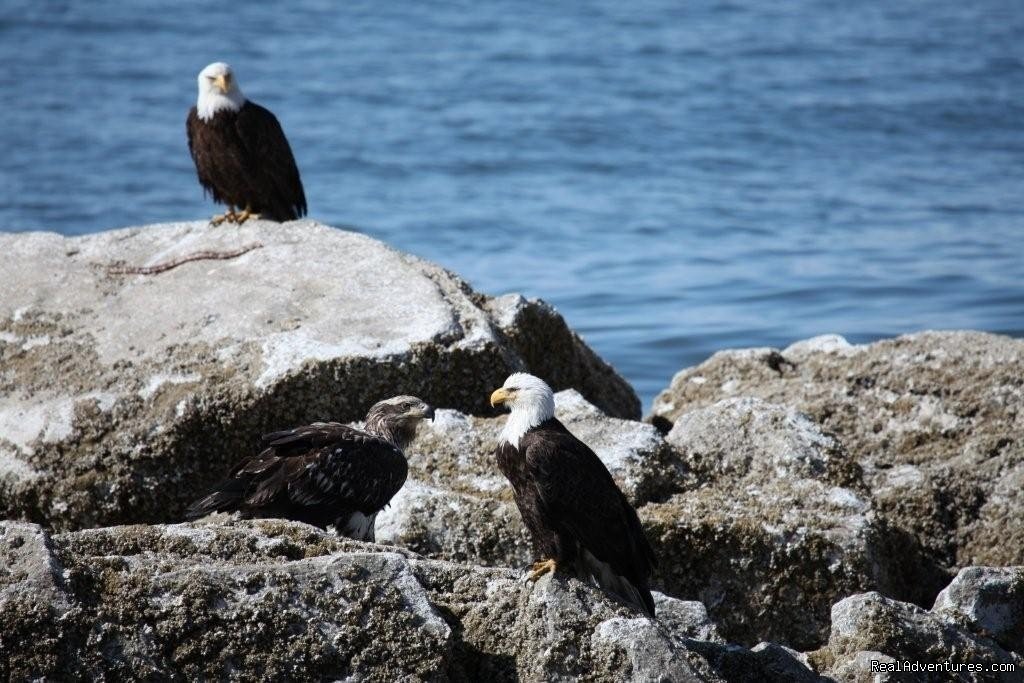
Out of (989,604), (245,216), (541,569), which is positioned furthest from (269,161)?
(989,604)

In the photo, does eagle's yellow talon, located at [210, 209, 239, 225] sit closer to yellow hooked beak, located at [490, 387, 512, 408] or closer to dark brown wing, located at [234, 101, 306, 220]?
dark brown wing, located at [234, 101, 306, 220]

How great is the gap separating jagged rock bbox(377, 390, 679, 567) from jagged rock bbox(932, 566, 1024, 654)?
3.89 ft

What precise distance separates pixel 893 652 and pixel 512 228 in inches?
524

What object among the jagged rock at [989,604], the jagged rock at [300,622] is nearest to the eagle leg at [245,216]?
the jagged rock at [300,622]

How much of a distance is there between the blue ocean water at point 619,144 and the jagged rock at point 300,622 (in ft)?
25.8

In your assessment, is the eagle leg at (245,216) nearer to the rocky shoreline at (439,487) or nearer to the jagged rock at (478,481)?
the rocky shoreline at (439,487)

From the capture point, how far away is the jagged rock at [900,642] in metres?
4.42

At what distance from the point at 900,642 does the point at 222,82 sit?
587 centimetres

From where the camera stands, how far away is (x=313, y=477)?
5.16 metres

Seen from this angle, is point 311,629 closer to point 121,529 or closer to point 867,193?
point 121,529

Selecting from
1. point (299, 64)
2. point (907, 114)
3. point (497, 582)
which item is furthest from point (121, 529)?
point (299, 64)

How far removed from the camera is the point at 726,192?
Answer: 1891 cm

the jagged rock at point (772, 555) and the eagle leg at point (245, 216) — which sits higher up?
the eagle leg at point (245, 216)

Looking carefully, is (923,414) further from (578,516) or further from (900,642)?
(578,516)
